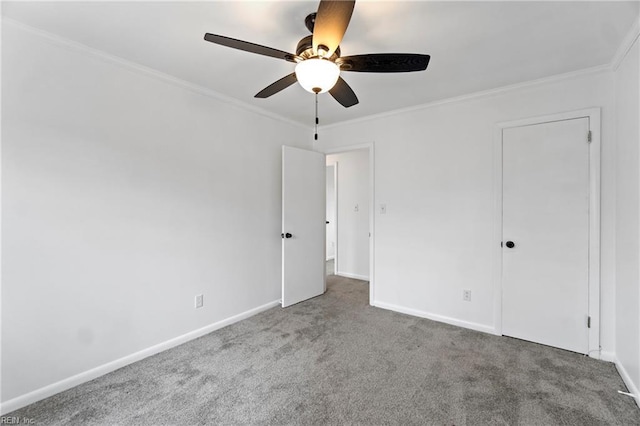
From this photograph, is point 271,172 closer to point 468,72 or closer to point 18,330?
point 468,72

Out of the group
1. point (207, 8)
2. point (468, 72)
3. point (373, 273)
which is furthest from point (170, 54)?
point (373, 273)

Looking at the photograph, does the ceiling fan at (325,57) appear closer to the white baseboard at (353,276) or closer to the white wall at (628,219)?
the white wall at (628,219)

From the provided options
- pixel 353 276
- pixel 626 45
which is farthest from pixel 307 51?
pixel 353 276

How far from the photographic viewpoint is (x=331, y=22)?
1245 millimetres

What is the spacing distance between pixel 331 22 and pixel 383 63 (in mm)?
435

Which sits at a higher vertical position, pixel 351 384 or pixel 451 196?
pixel 451 196

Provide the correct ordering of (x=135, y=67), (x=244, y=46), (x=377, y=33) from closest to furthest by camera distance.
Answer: (x=244, y=46) < (x=377, y=33) < (x=135, y=67)

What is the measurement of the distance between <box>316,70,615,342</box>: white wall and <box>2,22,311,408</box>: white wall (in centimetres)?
175

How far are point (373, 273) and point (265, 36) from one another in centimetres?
277

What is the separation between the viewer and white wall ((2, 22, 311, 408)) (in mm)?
1778

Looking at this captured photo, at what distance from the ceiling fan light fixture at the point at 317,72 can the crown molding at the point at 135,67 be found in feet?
5.18

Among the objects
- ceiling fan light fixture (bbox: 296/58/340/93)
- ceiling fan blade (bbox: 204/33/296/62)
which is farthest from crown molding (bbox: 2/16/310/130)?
ceiling fan light fixture (bbox: 296/58/340/93)

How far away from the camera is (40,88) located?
1853 mm

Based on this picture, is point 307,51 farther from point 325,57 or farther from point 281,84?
point 281,84
